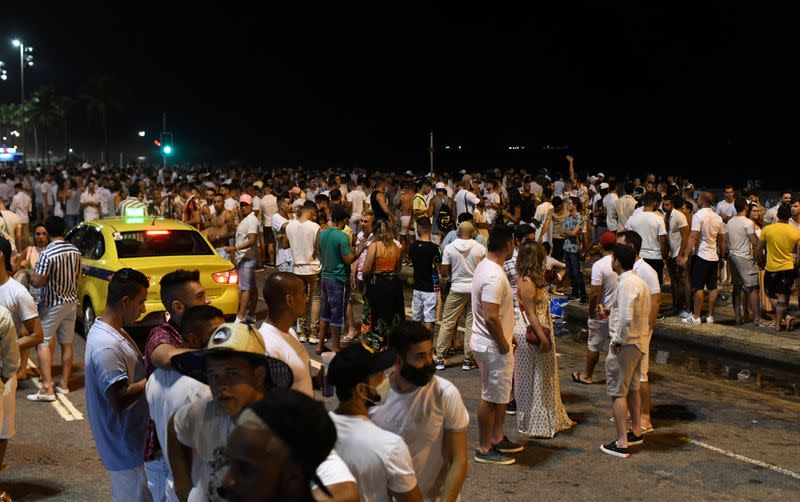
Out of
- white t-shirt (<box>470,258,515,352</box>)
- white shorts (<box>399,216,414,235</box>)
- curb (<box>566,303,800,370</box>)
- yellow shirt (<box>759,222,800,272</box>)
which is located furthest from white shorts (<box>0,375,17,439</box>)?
white shorts (<box>399,216,414,235</box>)

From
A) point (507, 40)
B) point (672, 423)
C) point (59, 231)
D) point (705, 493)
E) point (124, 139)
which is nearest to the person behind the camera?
point (705, 493)

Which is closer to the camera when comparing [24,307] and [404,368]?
[404,368]

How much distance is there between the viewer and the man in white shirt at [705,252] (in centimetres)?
1268

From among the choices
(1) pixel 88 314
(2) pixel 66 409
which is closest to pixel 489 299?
(2) pixel 66 409

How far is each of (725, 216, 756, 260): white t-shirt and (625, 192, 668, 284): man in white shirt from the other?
0.96 meters

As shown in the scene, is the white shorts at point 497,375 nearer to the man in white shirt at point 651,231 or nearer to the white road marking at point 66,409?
the white road marking at point 66,409

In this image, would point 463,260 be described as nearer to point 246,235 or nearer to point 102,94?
point 246,235

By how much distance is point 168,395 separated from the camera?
4.04 meters

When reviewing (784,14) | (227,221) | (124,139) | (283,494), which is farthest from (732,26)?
(124,139)

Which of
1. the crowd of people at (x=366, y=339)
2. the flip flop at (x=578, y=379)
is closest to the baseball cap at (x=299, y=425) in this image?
the crowd of people at (x=366, y=339)

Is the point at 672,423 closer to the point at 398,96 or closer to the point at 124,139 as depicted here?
the point at 398,96

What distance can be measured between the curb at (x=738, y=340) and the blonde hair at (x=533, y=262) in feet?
17.3

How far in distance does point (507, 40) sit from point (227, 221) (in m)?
36.1

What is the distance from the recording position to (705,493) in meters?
6.71
